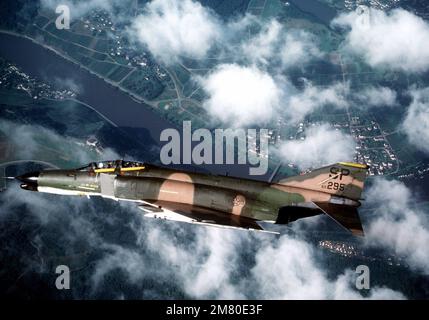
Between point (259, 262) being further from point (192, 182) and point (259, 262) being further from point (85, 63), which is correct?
point (85, 63)

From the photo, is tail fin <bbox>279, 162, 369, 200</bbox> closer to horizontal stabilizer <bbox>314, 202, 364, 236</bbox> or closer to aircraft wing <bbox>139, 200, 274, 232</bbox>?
horizontal stabilizer <bbox>314, 202, 364, 236</bbox>

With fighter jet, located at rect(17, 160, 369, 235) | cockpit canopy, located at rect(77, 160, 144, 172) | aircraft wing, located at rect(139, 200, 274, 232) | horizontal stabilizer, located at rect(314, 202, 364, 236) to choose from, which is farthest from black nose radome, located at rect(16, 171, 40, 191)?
horizontal stabilizer, located at rect(314, 202, 364, 236)

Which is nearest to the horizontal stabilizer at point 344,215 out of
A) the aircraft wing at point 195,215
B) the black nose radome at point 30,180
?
the aircraft wing at point 195,215

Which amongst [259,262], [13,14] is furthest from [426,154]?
[13,14]

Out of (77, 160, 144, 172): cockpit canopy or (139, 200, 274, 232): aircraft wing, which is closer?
(139, 200, 274, 232): aircraft wing

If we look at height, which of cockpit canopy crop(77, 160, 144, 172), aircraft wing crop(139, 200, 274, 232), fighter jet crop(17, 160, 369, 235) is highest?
cockpit canopy crop(77, 160, 144, 172)

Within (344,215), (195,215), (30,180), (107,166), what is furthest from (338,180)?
(30,180)
